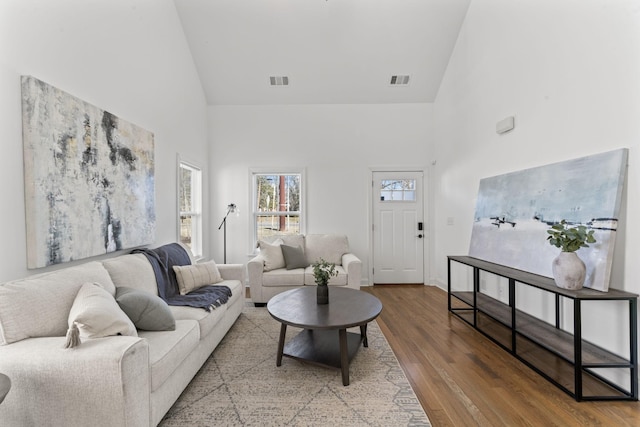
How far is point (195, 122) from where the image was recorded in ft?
14.1

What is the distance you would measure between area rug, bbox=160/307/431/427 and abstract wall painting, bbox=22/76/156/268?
1.31m

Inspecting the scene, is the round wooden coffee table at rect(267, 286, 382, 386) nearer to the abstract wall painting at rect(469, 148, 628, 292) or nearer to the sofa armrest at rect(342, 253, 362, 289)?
the sofa armrest at rect(342, 253, 362, 289)

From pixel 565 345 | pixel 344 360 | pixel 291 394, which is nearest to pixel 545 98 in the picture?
pixel 565 345

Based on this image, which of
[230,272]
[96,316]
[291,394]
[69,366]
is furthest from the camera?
[230,272]

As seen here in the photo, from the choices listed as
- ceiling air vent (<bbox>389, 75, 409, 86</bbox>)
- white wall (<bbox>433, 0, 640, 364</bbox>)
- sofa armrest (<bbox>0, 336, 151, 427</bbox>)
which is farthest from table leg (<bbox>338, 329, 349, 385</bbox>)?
ceiling air vent (<bbox>389, 75, 409, 86</bbox>)

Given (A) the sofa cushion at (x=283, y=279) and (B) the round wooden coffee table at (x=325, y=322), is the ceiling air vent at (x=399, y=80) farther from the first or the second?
(B) the round wooden coffee table at (x=325, y=322)

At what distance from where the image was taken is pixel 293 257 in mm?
4070

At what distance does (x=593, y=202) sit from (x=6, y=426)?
367 centimetres

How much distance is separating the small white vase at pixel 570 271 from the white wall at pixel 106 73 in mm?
3470

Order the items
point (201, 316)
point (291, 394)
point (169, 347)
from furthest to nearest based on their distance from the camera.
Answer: point (201, 316), point (291, 394), point (169, 347)

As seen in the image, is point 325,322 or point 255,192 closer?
point 325,322

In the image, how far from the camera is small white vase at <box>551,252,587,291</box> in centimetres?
198

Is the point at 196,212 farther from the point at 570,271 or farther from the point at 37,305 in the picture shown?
the point at 570,271

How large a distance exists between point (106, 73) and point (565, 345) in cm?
421
